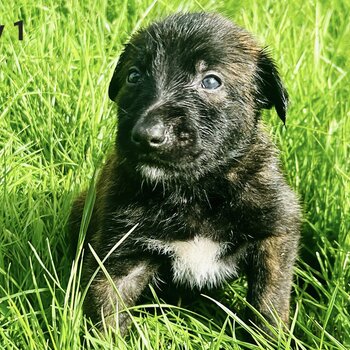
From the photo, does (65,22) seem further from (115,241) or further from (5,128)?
(115,241)

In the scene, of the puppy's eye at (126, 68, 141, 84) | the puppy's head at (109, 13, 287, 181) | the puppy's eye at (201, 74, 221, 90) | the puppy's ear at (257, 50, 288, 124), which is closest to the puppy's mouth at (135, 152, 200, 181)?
the puppy's head at (109, 13, 287, 181)

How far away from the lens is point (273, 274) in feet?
12.1

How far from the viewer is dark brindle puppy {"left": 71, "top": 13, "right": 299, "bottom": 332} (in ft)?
11.1

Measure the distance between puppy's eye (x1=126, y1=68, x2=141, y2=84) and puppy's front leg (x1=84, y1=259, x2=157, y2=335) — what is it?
0.74 metres

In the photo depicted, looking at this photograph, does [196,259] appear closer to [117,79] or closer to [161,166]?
[161,166]

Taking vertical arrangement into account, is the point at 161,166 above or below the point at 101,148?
above

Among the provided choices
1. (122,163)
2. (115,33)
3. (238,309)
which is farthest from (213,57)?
(115,33)

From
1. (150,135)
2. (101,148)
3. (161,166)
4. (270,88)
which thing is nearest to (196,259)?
(161,166)

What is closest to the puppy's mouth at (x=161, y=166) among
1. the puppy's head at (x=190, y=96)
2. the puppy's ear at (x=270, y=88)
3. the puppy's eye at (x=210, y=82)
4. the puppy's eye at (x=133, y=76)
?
the puppy's head at (x=190, y=96)

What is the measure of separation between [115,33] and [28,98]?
2.46 feet

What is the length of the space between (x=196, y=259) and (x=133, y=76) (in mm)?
796

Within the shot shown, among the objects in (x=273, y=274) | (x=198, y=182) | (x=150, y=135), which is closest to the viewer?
(x=150, y=135)

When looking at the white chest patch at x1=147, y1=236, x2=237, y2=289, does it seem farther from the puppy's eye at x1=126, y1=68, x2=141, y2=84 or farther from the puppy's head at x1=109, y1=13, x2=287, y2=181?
the puppy's eye at x1=126, y1=68, x2=141, y2=84

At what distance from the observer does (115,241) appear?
3609 millimetres
